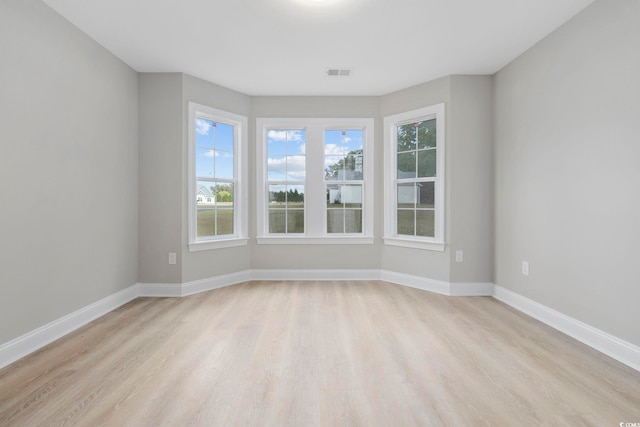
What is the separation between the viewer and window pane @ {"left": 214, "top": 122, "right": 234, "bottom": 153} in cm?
416

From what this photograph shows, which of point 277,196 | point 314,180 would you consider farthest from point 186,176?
point 314,180

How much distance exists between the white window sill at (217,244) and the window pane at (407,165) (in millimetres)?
2373

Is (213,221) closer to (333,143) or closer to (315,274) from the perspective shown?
(315,274)

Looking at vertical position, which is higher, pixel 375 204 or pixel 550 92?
pixel 550 92

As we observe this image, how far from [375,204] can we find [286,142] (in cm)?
157

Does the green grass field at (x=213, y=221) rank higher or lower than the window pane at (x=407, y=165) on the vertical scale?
lower

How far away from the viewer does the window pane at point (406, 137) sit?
4.19 meters

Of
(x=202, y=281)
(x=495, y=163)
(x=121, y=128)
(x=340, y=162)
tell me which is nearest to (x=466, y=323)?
(x=495, y=163)

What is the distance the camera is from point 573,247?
2.61m

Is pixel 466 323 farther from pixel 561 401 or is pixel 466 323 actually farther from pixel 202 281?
pixel 202 281

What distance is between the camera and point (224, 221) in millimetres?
4211

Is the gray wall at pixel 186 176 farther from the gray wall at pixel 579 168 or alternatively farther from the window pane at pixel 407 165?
the window pane at pixel 407 165

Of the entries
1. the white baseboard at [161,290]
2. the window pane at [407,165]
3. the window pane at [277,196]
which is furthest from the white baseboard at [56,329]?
the window pane at [407,165]

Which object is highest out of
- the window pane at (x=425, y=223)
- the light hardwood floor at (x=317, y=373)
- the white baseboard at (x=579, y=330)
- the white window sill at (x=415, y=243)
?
the window pane at (x=425, y=223)
